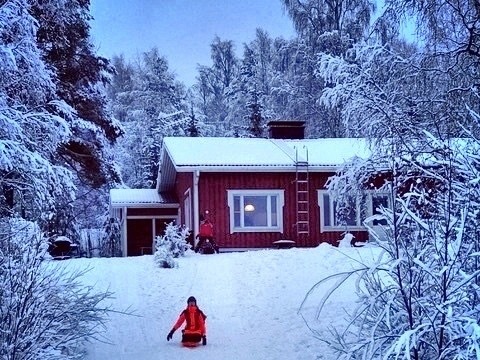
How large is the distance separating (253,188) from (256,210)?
2.34 ft

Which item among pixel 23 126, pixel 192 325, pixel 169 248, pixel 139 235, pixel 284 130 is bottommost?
pixel 192 325

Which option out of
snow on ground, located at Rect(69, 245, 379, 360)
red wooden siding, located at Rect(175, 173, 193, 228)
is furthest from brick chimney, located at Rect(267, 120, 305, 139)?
snow on ground, located at Rect(69, 245, 379, 360)

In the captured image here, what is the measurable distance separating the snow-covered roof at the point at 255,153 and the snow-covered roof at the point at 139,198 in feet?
10.3

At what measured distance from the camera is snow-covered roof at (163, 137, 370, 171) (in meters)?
22.2

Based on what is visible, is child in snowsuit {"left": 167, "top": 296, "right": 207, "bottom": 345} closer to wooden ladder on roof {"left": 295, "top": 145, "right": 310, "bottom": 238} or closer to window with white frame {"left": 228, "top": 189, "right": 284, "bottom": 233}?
window with white frame {"left": 228, "top": 189, "right": 284, "bottom": 233}

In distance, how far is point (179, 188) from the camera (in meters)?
27.5

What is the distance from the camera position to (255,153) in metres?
23.9

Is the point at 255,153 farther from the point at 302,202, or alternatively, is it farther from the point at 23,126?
the point at 23,126

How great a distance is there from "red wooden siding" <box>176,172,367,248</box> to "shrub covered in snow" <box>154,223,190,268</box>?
9.06 ft

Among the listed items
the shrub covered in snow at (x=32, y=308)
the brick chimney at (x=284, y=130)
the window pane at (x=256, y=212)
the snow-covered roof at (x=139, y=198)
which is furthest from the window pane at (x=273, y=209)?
the shrub covered in snow at (x=32, y=308)

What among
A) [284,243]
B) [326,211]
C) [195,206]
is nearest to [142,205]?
[195,206]

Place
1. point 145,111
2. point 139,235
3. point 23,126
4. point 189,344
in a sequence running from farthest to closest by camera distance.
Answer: point 145,111 → point 139,235 → point 23,126 → point 189,344

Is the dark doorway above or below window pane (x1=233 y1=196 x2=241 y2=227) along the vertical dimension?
below

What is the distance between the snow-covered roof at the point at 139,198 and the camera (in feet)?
91.1
